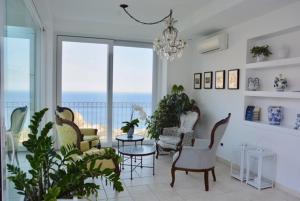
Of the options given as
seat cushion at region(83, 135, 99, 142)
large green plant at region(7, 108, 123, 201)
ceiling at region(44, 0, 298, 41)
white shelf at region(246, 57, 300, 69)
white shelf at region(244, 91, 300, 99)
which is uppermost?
ceiling at region(44, 0, 298, 41)

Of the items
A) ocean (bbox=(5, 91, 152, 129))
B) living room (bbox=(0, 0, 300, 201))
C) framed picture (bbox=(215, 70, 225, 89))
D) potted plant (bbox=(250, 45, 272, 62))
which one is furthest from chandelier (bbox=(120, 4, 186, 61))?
ocean (bbox=(5, 91, 152, 129))

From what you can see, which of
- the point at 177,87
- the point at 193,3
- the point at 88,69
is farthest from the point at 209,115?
the point at 88,69

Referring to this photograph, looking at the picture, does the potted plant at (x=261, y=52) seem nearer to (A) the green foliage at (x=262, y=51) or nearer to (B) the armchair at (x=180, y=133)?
(A) the green foliage at (x=262, y=51)

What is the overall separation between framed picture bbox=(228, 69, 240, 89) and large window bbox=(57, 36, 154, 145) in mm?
2102

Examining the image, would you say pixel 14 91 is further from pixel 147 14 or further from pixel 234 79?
pixel 234 79

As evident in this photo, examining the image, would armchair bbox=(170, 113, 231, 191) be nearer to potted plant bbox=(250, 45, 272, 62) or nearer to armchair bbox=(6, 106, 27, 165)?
potted plant bbox=(250, 45, 272, 62)

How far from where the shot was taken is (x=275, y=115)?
3.66 m

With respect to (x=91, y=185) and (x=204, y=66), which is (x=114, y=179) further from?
(x=204, y=66)

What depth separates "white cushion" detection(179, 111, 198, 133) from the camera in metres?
5.13

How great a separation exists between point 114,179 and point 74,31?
416 cm

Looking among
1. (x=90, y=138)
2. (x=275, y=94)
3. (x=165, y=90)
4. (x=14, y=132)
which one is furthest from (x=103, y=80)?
(x=275, y=94)

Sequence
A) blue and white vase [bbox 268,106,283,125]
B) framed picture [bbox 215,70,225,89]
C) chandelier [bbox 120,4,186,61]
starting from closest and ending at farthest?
chandelier [bbox 120,4,186,61] < blue and white vase [bbox 268,106,283,125] < framed picture [bbox 215,70,225,89]

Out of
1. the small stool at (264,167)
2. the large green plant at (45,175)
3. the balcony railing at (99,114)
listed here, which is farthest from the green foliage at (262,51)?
the large green plant at (45,175)

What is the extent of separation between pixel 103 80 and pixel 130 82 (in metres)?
0.65
